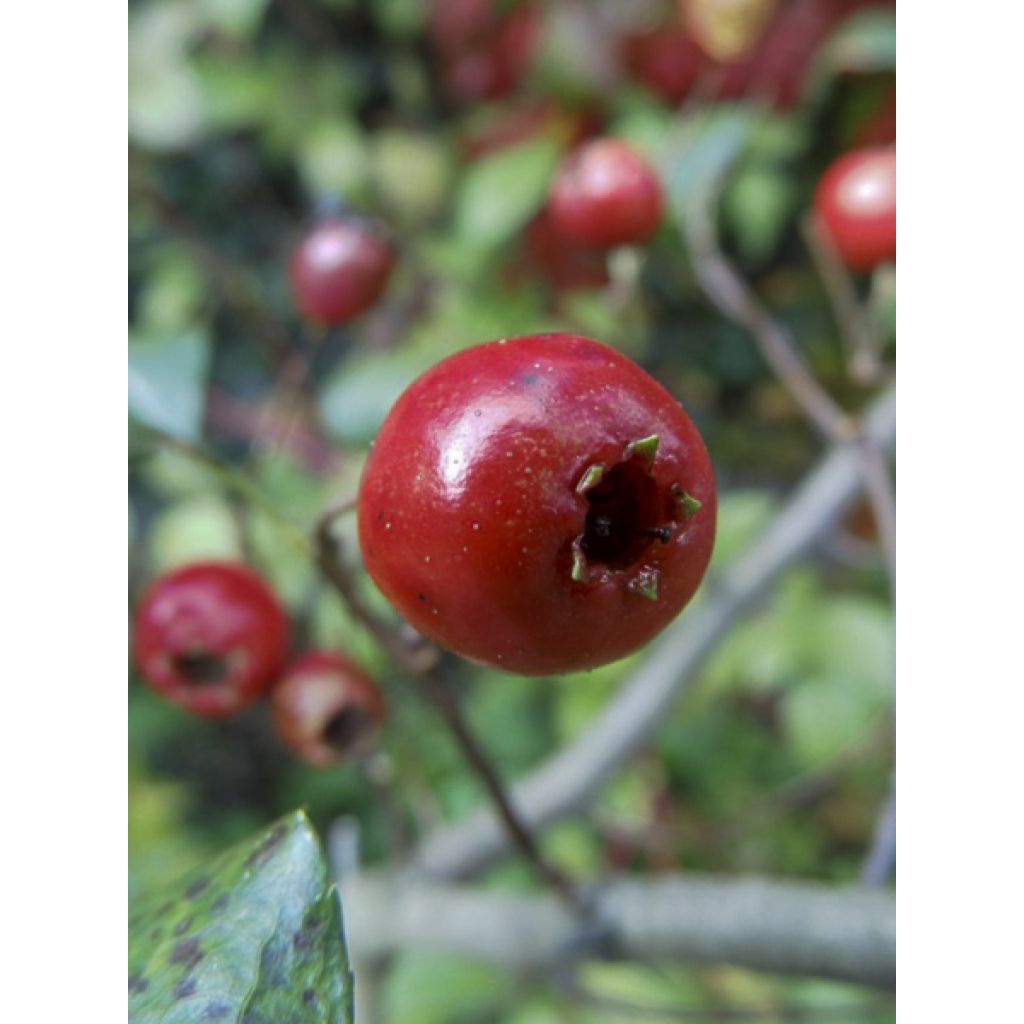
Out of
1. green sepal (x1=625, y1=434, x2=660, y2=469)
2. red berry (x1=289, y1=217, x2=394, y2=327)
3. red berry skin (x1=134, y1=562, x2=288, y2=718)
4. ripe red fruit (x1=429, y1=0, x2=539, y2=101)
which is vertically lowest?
green sepal (x1=625, y1=434, x2=660, y2=469)

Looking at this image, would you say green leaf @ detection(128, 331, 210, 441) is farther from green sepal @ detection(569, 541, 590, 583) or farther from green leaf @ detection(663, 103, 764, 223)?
green leaf @ detection(663, 103, 764, 223)

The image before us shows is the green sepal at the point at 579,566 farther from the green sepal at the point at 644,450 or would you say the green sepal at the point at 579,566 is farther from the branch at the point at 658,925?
the branch at the point at 658,925

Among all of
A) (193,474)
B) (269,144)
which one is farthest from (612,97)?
(193,474)

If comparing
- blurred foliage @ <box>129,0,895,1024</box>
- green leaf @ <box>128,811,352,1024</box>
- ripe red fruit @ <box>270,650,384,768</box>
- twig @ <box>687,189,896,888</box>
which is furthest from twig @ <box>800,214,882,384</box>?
green leaf @ <box>128,811,352,1024</box>

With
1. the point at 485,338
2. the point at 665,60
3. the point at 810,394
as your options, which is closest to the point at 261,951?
the point at 810,394
